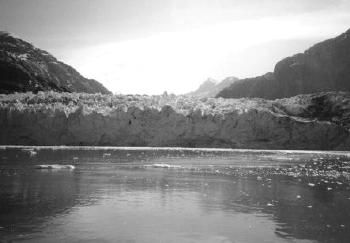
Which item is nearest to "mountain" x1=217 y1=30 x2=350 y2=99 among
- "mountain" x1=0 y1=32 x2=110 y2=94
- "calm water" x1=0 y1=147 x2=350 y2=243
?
"mountain" x1=0 y1=32 x2=110 y2=94

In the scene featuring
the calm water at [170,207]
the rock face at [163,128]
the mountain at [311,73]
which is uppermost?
the mountain at [311,73]

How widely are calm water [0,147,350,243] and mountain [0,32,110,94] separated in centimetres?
7525

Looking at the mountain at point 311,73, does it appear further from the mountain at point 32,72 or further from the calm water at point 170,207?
the calm water at point 170,207

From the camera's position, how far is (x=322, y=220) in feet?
41.0

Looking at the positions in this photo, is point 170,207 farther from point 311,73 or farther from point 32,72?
point 32,72

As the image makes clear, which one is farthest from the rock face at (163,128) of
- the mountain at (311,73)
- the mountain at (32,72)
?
the mountain at (311,73)

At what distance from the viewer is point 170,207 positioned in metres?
14.1

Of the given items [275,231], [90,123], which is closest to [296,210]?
[275,231]

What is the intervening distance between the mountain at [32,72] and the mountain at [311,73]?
161 ft

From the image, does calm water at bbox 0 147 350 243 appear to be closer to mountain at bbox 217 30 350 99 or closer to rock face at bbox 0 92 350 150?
rock face at bbox 0 92 350 150

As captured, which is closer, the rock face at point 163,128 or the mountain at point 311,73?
the rock face at point 163,128

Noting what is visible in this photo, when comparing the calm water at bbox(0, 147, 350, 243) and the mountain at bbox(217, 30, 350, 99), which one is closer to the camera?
the calm water at bbox(0, 147, 350, 243)

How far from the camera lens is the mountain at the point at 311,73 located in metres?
99.3

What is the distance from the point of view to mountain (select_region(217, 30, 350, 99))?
99312mm
